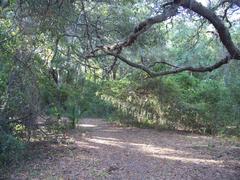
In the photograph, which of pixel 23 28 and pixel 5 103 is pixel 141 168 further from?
pixel 23 28

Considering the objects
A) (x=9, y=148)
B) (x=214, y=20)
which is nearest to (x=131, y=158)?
(x=9, y=148)

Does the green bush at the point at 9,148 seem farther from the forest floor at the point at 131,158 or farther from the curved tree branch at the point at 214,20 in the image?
the curved tree branch at the point at 214,20

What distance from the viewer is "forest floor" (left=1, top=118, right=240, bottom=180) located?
29.0 feet

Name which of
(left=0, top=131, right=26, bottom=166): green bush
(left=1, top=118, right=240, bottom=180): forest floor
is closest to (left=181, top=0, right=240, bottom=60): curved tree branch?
(left=1, top=118, right=240, bottom=180): forest floor

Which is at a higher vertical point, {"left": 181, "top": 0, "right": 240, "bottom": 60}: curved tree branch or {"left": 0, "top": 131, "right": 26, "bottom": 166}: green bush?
{"left": 181, "top": 0, "right": 240, "bottom": 60}: curved tree branch

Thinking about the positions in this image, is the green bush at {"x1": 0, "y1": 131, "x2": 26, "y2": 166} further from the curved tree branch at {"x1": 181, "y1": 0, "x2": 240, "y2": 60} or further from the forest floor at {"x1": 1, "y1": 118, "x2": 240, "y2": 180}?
the curved tree branch at {"x1": 181, "y1": 0, "x2": 240, "y2": 60}

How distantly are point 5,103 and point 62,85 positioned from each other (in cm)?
425

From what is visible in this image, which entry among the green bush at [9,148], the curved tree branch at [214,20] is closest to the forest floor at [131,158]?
the green bush at [9,148]

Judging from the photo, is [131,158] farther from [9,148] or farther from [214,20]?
[214,20]

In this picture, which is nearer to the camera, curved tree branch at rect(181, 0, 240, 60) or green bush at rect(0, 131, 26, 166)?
curved tree branch at rect(181, 0, 240, 60)

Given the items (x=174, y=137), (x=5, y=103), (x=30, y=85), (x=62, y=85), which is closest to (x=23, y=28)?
(x=30, y=85)

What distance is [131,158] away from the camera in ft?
34.4

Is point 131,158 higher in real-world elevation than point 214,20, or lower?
lower

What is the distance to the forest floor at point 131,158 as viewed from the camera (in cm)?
884
